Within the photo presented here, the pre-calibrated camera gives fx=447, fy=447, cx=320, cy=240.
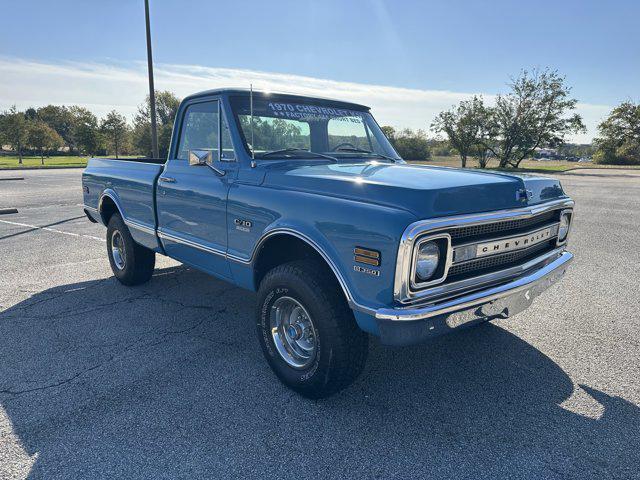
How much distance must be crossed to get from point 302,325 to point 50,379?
1.78 m

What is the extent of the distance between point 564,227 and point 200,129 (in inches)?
123

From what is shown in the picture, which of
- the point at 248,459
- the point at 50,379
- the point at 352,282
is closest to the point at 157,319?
the point at 50,379

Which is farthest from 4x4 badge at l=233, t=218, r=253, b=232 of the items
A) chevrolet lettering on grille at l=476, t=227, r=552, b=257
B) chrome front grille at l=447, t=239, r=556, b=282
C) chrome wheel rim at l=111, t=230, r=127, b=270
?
chrome wheel rim at l=111, t=230, r=127, b=270

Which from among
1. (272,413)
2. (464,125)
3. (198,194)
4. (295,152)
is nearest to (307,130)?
(295,152)

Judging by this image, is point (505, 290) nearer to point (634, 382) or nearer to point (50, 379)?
point (634, 382)

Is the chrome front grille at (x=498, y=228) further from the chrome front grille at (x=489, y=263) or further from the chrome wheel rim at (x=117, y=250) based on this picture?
the chrome wheel rim at (x=117, y=250)

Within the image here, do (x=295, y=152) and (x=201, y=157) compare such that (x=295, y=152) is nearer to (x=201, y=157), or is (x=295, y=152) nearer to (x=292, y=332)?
(x=201, y=157)

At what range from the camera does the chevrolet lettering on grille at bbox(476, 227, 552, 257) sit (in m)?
2.61

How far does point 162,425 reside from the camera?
2584mm

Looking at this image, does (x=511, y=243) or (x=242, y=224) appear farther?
(x=242, y=224)

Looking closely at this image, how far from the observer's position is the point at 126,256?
16.3 ft

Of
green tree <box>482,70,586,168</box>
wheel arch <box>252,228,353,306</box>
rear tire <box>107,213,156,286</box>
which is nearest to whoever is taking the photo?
wheel arch <box>252,228,353,306</box>

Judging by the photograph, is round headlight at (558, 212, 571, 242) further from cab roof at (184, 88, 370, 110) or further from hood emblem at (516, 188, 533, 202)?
cab roof at (184, 88, 370, 110)

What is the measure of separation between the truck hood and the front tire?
54cm
